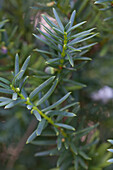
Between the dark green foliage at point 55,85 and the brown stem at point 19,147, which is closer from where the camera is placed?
the dark green foliage at point 55,85

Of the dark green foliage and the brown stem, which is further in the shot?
the brown stem

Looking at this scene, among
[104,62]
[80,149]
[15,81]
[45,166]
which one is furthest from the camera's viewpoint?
[104,62]

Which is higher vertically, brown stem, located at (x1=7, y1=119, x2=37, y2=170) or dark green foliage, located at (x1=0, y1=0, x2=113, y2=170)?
dark green foliage, located at (x1=0, y1=0, x2=113, y2=170)

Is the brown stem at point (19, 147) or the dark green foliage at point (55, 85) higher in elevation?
the dark green foliage at point (55, 85)

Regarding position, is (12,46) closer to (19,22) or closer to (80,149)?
(19,22)

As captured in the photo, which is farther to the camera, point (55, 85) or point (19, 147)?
point (19, 147)

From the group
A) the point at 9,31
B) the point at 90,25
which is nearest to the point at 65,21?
the point at 90,25

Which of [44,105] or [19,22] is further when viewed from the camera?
[19,22]

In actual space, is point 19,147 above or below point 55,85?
below
